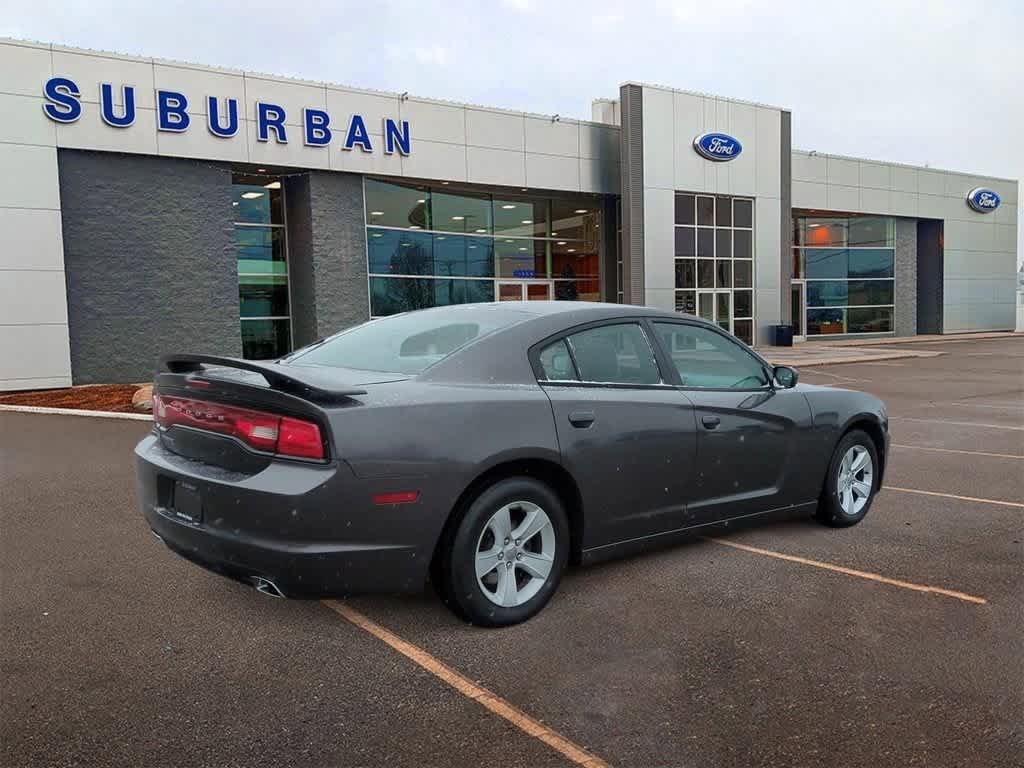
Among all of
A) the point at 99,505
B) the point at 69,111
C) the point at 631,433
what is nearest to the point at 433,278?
the point at 69,111

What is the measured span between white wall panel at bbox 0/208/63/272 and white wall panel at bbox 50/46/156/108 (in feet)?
8.92

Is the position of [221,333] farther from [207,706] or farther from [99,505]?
[207,706]

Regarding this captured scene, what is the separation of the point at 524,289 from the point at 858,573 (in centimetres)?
2264

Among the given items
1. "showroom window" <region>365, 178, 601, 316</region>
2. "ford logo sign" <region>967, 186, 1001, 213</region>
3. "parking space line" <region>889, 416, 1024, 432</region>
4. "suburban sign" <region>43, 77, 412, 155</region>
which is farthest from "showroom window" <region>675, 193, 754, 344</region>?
"ford logo sign" <region>967, 186, 1001, 213</region>

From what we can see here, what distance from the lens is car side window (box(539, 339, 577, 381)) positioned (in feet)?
13.8

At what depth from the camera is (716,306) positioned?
94.1 ft

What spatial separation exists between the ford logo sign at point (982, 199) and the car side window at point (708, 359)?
3901cm

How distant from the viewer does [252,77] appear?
19625 millimetres

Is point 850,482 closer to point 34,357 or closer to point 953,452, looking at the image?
point 953,452

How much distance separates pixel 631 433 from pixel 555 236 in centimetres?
2380

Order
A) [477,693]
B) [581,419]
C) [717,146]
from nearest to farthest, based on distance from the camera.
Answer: [477,693] < [581,419] < [717,146]

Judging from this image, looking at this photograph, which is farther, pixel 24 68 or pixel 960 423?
pixel 24 68

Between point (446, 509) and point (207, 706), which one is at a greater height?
point (446, 509)

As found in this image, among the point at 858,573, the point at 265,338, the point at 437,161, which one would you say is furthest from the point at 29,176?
the point at 858,573
